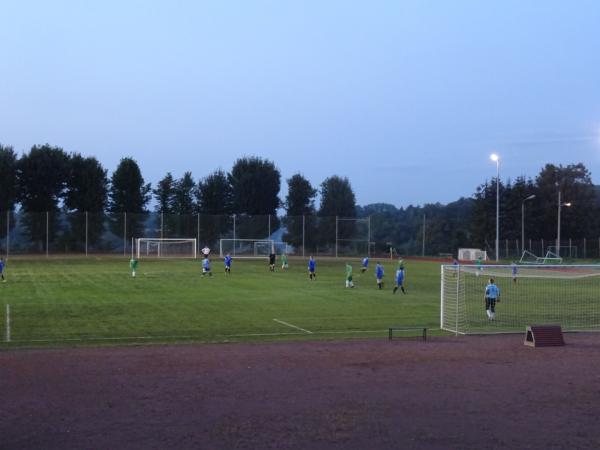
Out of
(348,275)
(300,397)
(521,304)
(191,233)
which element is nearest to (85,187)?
(191,233)

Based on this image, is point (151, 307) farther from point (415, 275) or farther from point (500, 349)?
point (415, 275)

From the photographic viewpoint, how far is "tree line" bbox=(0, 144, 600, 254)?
242 ft

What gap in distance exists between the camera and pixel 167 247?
7044cm

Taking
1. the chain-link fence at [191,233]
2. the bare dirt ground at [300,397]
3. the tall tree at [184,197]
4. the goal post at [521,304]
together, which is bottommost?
the goal post at [521,304]

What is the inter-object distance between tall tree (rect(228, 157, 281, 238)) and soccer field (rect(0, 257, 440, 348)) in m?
49.4

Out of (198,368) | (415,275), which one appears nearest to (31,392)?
(198,368)

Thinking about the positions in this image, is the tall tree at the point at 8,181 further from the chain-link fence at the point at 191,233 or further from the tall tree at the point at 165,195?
the tall tree at the point at 165,195

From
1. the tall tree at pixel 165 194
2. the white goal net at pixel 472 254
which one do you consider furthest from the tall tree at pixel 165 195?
the white goal net at pixel 472 254

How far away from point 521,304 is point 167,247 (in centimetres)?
4670

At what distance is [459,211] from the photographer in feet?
443

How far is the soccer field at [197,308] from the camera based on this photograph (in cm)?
1962

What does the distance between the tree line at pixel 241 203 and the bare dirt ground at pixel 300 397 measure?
57.3m

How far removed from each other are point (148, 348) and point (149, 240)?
2140 inches

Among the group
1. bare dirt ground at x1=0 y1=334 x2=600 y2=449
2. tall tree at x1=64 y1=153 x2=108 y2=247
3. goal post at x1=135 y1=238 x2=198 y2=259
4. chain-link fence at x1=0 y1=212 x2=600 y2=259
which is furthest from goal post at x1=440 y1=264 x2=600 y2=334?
tall tree at x1=64 y1=153 x2=108 y2=247
